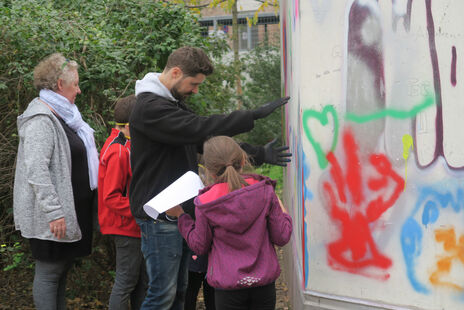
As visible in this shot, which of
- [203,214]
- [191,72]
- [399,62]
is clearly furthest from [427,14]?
[203,214]

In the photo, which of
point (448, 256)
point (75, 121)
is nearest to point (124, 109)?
point (75, 121)

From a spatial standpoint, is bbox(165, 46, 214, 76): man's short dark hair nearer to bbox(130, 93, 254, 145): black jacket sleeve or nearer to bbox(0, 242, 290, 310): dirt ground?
bbox(130, 93, 254, 145): black jacket sleeve

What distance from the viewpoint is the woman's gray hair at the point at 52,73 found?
3461mm

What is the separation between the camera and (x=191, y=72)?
3.08 metres

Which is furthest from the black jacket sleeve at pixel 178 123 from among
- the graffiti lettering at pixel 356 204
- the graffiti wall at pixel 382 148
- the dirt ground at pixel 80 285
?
the dirt ground at pixel 80 285

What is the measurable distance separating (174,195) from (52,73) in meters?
1.30

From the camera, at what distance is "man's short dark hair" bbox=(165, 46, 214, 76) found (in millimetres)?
3057

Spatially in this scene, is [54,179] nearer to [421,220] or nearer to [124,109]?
[124,109]

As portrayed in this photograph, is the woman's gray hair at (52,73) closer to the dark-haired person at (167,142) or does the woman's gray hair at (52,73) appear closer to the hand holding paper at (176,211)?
the dark-haired person at (167,142)

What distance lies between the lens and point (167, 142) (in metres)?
2.98

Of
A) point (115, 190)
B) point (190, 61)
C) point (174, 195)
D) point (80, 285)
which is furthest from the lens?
point (80, 285)

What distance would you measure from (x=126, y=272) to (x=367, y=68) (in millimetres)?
1904

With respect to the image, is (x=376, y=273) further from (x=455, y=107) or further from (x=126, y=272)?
(x=126, y=272)

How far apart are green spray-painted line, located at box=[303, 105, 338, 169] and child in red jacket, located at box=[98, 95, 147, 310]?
1.15m
